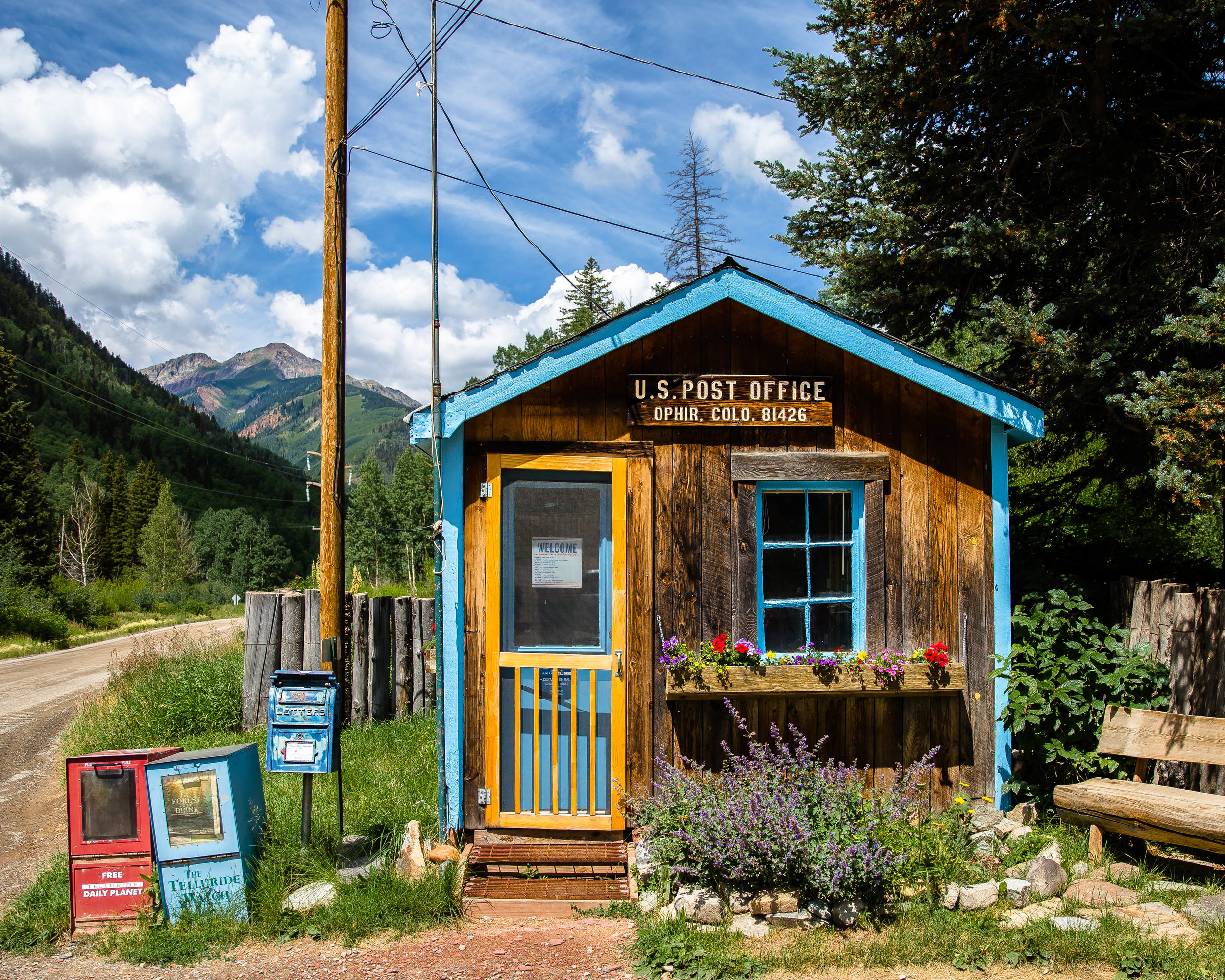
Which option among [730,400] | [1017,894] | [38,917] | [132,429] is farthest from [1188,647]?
[132,429]

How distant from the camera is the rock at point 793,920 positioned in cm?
407

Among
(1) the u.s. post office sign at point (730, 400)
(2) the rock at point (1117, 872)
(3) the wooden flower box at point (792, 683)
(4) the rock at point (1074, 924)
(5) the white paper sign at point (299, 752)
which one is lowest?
(4) the rock at point (1074, 924)

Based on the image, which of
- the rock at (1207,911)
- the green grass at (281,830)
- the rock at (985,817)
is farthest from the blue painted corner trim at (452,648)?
the rock at (1207,911)

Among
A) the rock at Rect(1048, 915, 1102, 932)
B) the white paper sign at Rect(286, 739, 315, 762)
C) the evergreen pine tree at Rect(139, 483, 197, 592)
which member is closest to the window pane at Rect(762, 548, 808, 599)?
→ the rock at Rect(1048, 915, 1102, 932)

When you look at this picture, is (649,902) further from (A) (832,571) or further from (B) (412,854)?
(A) (832,571)

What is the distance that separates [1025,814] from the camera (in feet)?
16.8

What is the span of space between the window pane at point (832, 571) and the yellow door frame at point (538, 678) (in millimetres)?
1349

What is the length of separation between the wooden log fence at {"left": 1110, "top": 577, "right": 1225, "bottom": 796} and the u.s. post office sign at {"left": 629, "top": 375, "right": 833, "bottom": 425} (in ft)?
8.66

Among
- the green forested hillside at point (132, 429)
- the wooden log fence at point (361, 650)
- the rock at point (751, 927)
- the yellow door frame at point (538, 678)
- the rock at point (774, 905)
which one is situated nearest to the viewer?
the rock at point (751, 927)

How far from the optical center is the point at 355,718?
820 cm

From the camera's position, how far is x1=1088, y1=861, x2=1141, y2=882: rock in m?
4.45

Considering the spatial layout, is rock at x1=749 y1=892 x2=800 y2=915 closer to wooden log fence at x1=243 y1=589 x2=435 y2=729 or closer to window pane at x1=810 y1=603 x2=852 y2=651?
window pane at x1=810 y1=603 x2=852 y2=651

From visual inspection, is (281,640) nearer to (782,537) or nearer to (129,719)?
(129,719)

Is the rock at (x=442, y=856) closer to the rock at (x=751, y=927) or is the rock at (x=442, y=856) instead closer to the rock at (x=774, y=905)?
the rock at (x=751, y=927)
